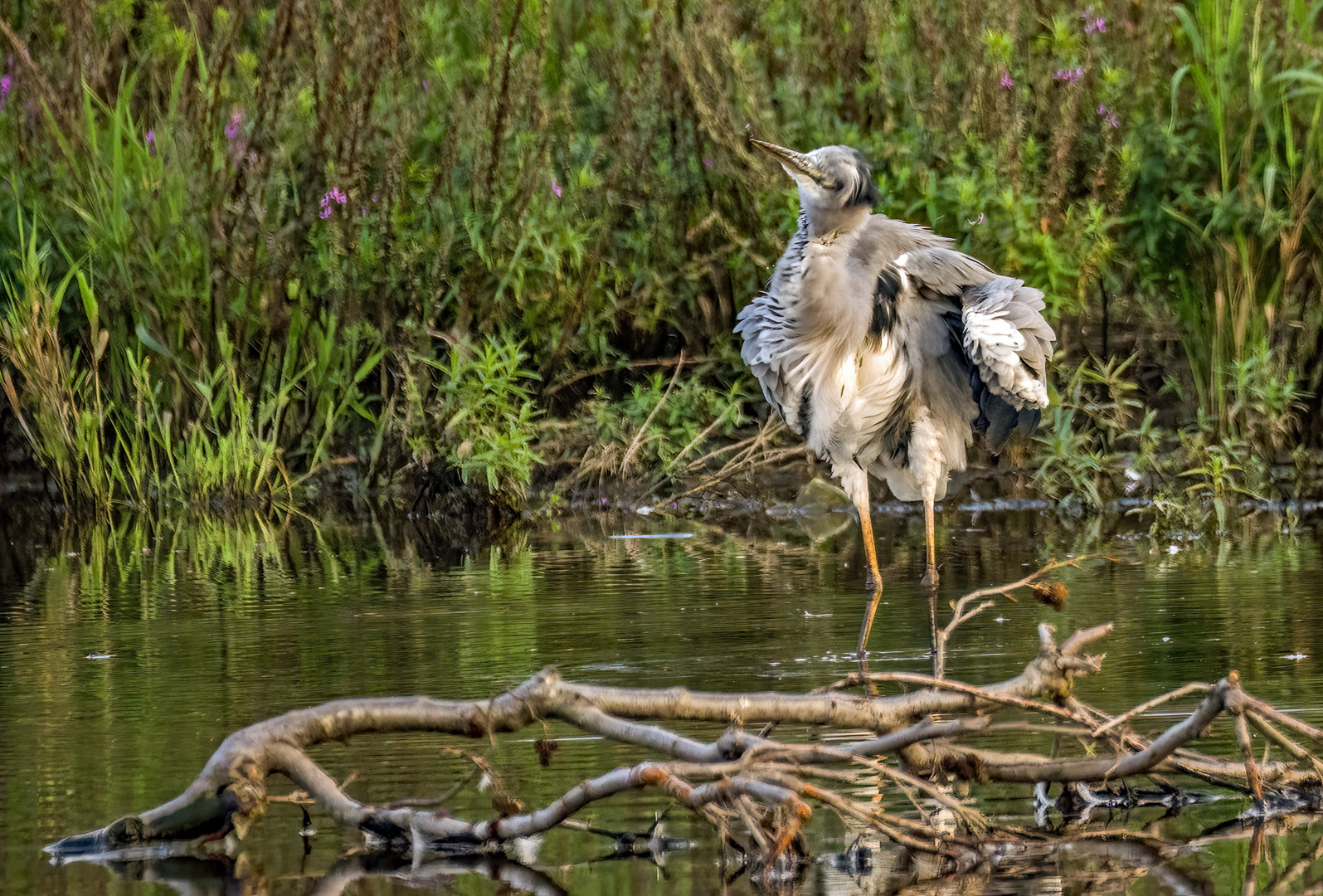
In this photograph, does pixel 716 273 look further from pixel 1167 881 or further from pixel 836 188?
pixel 1167 881

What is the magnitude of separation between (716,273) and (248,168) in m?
2.49

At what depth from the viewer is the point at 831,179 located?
19.5ft

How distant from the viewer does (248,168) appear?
30.7 feet

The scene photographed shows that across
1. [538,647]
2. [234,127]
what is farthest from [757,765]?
[234,127]

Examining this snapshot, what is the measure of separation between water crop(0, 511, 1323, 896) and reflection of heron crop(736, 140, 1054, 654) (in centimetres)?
60

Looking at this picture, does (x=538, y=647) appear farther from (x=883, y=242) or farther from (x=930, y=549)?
(x=883, y=242)

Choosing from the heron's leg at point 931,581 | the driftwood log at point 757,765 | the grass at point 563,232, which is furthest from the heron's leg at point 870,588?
the grass at point 563,232

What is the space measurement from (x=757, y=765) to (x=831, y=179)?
3.03 m

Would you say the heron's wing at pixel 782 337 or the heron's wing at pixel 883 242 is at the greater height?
the heron's wing at pixel 883 242

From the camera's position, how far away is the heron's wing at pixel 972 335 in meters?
5.78

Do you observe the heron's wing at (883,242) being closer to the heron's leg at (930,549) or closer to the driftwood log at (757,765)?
the heron's leg at (930,549)

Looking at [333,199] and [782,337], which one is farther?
[333,199]

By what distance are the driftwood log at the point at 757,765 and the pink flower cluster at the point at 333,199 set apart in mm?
6087

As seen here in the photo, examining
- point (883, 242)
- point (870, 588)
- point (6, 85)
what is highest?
point (6, 85)
